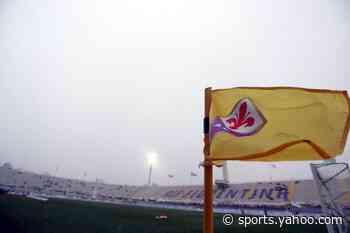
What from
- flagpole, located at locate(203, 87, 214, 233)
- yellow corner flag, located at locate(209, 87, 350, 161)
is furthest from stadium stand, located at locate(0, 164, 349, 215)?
flagpole, located at locate(203, 87, 214, 233)

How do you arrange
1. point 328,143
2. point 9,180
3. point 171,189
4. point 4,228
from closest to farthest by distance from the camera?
point 328,143, point 4,228, point 171,189, point 9,180

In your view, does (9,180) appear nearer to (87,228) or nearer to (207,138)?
(87,228)

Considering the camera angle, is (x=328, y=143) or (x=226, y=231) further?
(x=226, y=231)

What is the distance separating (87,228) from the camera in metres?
13.3

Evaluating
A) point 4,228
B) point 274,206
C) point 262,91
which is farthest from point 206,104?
point 274,206

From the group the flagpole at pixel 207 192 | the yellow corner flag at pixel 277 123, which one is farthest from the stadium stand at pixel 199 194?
the flagpole at pixel 207 192

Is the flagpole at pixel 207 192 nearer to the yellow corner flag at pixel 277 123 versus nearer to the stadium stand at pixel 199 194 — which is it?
the yellow corner flag at pixel 277 123

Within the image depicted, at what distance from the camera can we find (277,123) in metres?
1.86

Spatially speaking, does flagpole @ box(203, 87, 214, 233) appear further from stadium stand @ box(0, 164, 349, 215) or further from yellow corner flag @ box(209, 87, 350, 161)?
stadium stand @ box(0, 164, 349, 215)

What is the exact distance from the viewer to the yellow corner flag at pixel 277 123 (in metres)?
1.78

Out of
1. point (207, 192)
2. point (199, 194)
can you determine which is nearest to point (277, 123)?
point (207, 192)

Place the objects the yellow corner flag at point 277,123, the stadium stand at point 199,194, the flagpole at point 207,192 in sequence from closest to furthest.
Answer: the yellow corner flag at point 277,123 < the flagpole at point 207,192 < the stadium stand at point 199,194

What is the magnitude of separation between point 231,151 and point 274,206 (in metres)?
32.7

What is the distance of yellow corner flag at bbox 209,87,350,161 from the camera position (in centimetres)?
178
